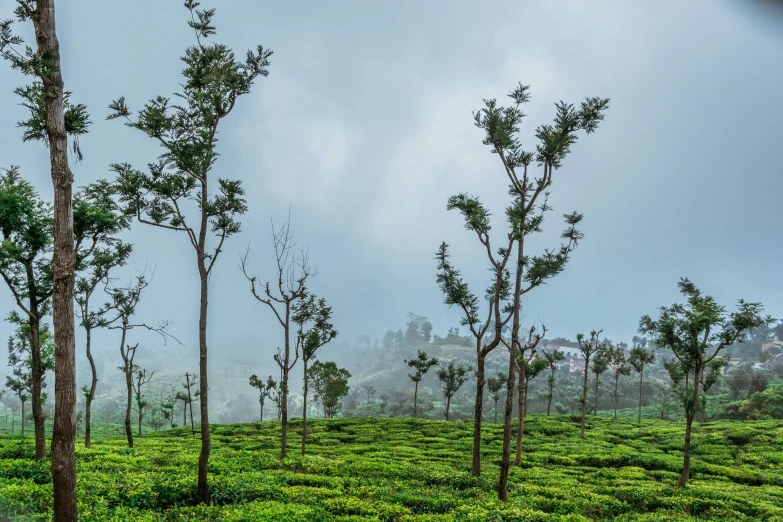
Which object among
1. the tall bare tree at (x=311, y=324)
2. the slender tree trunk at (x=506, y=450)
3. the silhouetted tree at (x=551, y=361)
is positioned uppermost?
the tall bare tree at (x=311, y=324)

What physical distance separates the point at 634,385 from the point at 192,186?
388 feet

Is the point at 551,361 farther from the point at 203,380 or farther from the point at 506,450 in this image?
the point at 203,380

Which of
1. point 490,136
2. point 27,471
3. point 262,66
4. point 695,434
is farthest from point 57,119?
point 695,434

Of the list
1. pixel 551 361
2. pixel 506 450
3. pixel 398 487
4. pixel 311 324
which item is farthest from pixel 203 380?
pixel 551 361

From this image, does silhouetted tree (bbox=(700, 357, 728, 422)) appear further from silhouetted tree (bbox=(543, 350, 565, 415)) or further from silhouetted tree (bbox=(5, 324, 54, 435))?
silhouetted tree (bbox=(5, 324, 54, 435))

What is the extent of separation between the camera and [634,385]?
105 metres

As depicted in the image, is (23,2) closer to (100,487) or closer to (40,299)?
(100,487)

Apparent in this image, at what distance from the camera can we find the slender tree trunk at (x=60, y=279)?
7.33 metres

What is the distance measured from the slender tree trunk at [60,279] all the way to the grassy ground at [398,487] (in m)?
2.53

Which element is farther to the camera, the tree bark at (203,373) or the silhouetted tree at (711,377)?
the silhouetted tree at (711,377)

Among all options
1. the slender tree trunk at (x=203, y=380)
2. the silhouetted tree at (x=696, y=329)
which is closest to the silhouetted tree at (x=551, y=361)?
the silhouetted tree at (x=696, y=329)

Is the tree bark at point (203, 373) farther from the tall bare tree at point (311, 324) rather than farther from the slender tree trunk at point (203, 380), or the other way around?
the tall bare tree at point (311, 324)

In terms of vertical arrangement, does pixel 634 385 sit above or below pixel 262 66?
below

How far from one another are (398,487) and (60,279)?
13.0 metres
